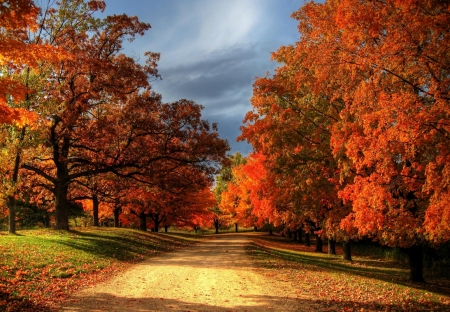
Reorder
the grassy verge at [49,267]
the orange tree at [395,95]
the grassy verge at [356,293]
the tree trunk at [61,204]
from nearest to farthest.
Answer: the orange tree at [395,95], the grassy verge at [49,267], the grassy verge at [356,293], the tree trunk at [61,204]

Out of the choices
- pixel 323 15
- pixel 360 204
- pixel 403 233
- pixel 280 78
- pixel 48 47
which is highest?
pixel 323 15

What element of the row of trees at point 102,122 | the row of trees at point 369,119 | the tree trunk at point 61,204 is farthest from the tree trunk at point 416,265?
the tree trunk at point 61,204

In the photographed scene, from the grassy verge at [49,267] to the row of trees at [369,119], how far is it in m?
8.89

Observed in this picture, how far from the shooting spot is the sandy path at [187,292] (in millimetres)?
8883

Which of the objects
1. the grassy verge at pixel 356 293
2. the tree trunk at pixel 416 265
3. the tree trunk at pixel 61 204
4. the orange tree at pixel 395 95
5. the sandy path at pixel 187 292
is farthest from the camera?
the tree trunk at pixel 61 204

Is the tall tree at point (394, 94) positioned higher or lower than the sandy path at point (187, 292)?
higher

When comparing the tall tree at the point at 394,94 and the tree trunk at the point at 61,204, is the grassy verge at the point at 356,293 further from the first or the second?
the tree trunk at the point at 61,204

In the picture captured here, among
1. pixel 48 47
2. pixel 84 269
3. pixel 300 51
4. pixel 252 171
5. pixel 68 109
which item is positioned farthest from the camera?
pixel 252 171

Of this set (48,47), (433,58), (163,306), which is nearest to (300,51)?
(433,58)

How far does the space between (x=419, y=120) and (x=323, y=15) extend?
701 cm

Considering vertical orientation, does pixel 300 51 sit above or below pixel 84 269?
above

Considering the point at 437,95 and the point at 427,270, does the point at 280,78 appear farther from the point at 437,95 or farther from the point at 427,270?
the point at 427,270

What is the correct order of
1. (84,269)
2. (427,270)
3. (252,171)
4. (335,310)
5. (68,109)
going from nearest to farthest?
(335,310) → (84,269) → (68,109) → (427,270) → (252,171)

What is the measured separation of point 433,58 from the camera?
8.81 m
